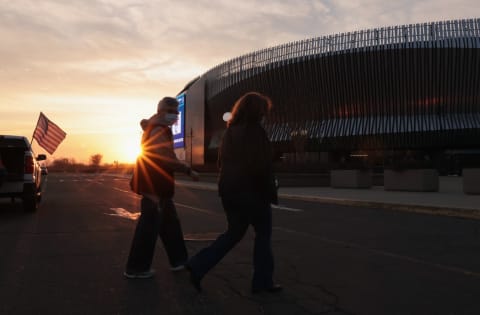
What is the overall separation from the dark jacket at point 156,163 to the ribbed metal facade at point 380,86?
1604 inches

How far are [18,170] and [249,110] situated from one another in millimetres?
9175

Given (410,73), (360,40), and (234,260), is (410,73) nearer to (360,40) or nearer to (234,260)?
(360,40)

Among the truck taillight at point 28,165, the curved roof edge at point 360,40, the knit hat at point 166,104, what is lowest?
the truck taillight at point 28,165

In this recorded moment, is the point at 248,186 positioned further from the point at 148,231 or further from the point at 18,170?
the point at 18,170

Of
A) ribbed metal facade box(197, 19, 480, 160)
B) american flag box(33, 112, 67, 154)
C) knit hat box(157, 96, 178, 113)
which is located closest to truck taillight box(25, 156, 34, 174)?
knit hat box(157, 96, 178, 113)

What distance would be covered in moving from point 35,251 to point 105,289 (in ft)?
8.06

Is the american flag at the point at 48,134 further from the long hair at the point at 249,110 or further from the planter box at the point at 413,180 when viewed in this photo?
the long hair at the point at 249,110

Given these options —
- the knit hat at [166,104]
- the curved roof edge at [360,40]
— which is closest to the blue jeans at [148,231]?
the knit hat at [166,104]

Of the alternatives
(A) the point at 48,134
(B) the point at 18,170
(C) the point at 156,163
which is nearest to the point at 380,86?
(A) the point at 48,134

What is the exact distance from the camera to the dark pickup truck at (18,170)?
10812 mm

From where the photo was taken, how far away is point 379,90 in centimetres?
5106

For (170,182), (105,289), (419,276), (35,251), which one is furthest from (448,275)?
(35,251)

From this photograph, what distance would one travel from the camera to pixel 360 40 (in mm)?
50594

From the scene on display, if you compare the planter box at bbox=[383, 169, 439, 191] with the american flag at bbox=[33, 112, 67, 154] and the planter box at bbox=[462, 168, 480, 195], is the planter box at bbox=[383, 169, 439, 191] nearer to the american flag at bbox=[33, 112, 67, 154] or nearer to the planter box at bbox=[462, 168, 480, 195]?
the planter box at bbox=[462, 168, 480, 195]
